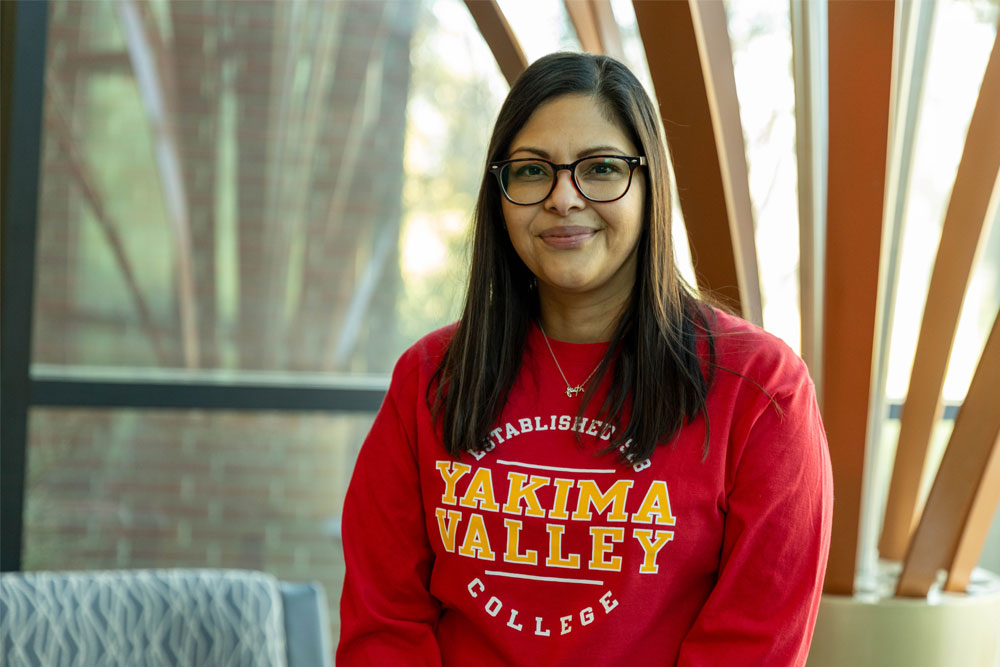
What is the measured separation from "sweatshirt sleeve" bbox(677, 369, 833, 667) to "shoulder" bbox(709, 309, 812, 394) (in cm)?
2

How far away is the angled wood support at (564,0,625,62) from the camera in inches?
71.5

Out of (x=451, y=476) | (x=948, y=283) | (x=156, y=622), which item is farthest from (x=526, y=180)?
(x=156, y=622)

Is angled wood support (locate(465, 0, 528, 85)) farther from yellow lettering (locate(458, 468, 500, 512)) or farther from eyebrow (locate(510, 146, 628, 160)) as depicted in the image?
yellow lettering (locate(458, 468, 500, 512))

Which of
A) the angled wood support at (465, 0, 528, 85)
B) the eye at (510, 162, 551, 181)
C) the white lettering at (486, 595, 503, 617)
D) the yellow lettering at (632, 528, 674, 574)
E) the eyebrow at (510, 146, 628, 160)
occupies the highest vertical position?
the angled wood support at (465, 0, 528, 85)

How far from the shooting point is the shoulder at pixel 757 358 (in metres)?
1.35

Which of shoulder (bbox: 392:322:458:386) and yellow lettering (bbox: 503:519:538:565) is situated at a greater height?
shoulder (bbox: 392:322:458:386)

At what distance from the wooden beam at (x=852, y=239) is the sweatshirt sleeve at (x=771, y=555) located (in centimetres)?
37

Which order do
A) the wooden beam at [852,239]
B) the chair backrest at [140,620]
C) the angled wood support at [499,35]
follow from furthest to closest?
1. the chair backrest at [140,620]
2. the angled wood support at [499,35]
3. the wooden beam at [852,239]

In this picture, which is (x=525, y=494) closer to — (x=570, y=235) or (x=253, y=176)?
(x=570, y=235)

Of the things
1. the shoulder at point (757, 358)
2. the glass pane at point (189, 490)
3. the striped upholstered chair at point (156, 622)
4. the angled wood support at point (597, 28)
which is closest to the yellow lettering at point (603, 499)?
the shoulder at point (757, 358)

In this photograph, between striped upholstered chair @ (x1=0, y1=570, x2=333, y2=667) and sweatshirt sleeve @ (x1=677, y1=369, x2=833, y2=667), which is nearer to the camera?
sweatshirt sleeve @ (x1=677, y1=369, x2=833, y2=667)

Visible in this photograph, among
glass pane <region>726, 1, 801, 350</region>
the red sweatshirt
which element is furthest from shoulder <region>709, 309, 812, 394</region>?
glass pane <region>726, 1, 801, 350</region>

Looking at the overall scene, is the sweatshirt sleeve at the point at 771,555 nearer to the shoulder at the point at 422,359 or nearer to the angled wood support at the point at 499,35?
the shoulder at the point at 422,359


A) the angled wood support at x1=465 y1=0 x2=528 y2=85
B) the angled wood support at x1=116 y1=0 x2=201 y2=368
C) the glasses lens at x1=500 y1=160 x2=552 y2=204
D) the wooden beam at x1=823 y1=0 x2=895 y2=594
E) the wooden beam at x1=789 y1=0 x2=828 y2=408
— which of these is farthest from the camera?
the angled wood support at x1=116 y1=0 x2=201 y2=368
